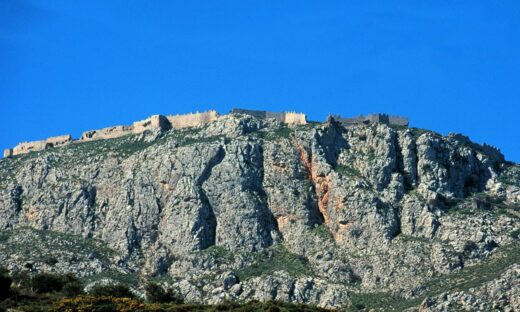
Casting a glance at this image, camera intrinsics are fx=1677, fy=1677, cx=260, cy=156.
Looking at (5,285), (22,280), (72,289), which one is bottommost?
(5,285)

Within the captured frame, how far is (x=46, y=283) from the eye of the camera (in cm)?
15225

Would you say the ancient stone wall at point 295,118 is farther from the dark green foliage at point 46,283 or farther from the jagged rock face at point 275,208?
the dark green foliage at point 46,283

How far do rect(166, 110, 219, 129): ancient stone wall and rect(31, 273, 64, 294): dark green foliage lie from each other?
43.5 metres

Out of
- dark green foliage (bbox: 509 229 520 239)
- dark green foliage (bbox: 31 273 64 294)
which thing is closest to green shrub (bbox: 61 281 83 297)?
dark green foliage (bbox: 31 273 64 294)

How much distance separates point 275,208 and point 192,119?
2059 centimetres

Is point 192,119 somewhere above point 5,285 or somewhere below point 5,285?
above

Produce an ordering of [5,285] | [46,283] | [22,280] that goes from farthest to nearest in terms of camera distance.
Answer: [22,280] → [46,283] → [5,285]

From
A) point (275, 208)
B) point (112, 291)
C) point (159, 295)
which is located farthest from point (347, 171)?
point (112, 291)

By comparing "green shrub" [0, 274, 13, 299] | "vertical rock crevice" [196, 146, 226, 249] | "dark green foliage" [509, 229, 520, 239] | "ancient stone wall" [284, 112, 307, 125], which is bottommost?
"green shrub" [0, 274, 13, 299]

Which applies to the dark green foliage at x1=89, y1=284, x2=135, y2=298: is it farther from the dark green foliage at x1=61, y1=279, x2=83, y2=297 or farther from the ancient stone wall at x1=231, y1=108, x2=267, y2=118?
the ancient stone wall at x1=231, y1=108, x2=267, y2=118

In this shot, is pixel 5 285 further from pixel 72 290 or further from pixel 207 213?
pixel 207 213

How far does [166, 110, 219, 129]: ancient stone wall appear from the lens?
19375 centimetres

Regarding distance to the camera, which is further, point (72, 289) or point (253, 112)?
point (253, 112)

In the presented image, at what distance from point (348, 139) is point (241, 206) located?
15.9 metres
